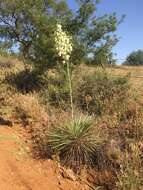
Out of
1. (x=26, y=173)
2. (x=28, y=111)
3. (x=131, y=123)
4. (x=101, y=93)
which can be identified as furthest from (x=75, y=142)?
(x=101, y=93)

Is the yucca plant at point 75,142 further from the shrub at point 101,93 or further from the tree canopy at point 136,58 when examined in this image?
the tree canopy at point 136,58

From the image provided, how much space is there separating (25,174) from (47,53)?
685 cm

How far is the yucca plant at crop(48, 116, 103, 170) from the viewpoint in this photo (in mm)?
7434

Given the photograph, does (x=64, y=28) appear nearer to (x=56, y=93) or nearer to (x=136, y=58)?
(x=56, y=93)

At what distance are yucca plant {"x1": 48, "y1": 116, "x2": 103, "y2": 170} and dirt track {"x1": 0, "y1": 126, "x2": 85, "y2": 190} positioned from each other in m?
0.34

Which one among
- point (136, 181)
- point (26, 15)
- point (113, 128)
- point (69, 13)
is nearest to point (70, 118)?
point (113, 128)

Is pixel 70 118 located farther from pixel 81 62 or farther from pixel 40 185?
pixel 81 62

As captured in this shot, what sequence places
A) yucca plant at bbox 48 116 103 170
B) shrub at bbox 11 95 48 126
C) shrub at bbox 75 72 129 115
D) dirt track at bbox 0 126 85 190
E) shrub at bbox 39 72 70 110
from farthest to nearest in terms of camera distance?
shrub at bbox 39 72 70 110
shrub at bbox 75 72 129 115
shrub at bbox 11 95 48 126
yucca plant at bbox 48 116 103 170
dirt track at bbox 0 126 85 190

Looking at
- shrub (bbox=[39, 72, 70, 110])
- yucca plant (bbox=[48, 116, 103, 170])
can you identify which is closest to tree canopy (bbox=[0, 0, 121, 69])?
shrub (bbox=[39, 72, 70, 110])

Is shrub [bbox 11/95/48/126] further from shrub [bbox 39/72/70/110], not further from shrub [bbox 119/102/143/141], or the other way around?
shrub [bbox 119/102/143/141]

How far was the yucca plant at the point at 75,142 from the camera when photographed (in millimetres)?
7434

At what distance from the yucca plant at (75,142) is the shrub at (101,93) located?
1.93 m

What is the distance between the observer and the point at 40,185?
6715mm

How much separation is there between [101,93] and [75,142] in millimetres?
Answer: 3497
